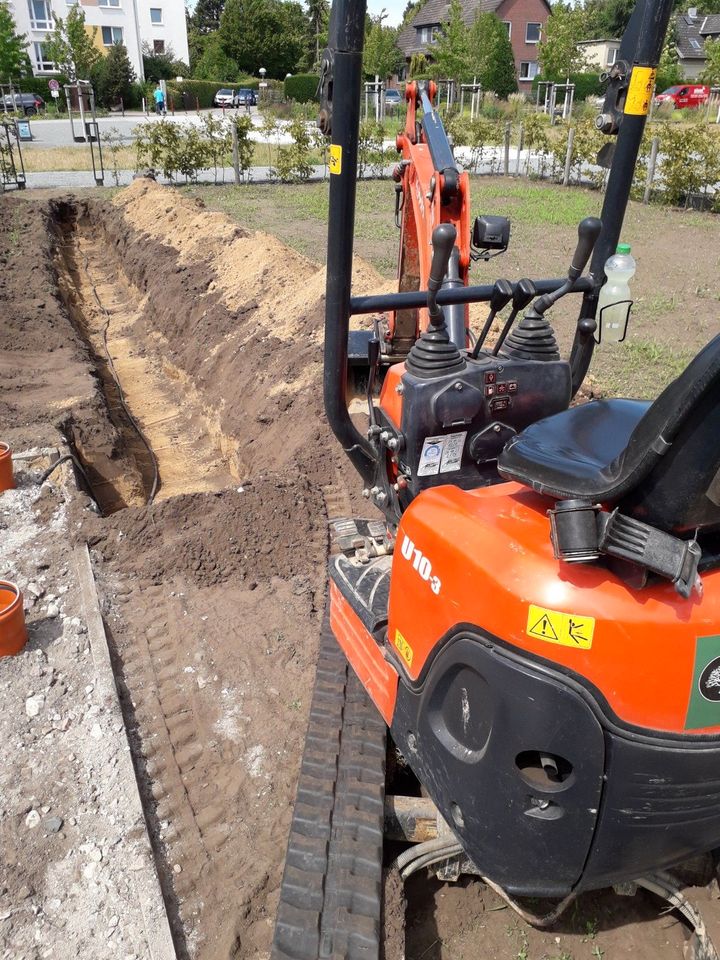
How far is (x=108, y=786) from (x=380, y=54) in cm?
4253

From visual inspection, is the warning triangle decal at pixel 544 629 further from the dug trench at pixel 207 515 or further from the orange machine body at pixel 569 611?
the dug trench at pixel 207 515

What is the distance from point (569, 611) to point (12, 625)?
10.5 feet

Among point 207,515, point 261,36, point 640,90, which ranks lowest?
point 207,515

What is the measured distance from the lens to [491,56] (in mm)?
38594

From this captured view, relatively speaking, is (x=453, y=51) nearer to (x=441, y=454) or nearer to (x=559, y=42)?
(x=559, y=42)

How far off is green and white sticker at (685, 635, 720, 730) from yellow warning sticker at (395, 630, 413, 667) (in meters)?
0.87

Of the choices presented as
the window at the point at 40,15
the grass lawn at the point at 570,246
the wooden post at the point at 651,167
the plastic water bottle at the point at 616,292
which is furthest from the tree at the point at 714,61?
the window at the point at 40,15

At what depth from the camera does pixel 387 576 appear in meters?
3.16

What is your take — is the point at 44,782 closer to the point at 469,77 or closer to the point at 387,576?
the point at 387,576

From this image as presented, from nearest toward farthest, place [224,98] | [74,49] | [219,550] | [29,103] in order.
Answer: [219,550], [29,103], [74,49], [224,98]

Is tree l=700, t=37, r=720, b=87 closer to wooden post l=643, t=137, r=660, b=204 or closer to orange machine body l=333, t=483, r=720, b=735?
wooden post l=643, t=137, r=660, b=204

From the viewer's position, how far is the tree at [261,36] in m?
54.0

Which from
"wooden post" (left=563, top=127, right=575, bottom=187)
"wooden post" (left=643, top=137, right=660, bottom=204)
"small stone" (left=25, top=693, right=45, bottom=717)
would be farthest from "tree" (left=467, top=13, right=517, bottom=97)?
"small stone" (left=25, top=693, right=45, bottom=717)

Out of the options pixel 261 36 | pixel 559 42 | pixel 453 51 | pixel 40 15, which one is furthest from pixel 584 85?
pixel 40 15
